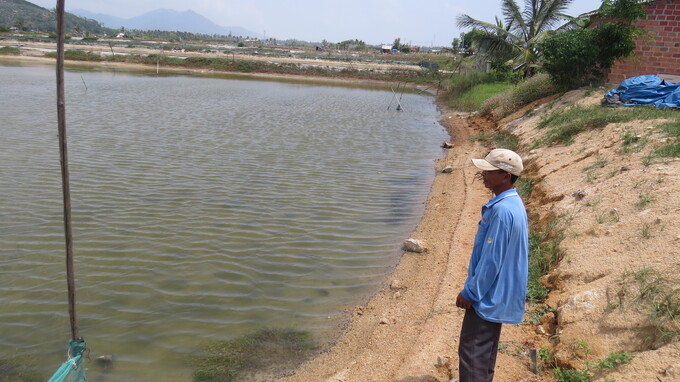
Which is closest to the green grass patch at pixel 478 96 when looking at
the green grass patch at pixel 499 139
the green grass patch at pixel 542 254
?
the green grass patch at pixel 499 139

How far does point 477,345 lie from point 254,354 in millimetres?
2652

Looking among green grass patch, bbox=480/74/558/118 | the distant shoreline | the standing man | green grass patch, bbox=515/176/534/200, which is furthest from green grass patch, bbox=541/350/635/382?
the distant shoreline

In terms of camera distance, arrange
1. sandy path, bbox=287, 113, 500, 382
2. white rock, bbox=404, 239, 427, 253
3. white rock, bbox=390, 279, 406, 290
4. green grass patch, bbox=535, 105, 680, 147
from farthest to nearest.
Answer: green grass patch, bbox=535, 105, 680, 147
white rock, bbox=404, 239, 427, 253
white rock, bbox=390, 279, 406, 290
sandy path, bbox=287, 113, 500, 382

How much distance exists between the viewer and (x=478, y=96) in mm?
27625

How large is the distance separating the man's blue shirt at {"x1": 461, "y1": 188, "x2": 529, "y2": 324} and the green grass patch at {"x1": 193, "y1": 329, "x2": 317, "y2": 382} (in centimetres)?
249

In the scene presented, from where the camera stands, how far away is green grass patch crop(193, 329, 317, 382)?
4.61 meters

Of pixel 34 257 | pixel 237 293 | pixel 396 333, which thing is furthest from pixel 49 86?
pixel 396 333

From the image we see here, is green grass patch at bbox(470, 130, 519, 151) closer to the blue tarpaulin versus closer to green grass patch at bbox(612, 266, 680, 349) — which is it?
the blue tarpaulin

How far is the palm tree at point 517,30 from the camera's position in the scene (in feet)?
73.8

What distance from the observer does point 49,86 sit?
26.6 m

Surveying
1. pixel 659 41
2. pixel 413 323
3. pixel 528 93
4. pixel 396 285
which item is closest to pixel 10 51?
pixel 528 93

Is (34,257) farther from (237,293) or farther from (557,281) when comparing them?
(557,281)

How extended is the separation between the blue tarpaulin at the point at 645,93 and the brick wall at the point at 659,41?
12.3 feet

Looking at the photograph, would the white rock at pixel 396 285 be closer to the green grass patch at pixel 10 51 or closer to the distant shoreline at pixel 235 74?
the distant shoreline at pixel 235 74
